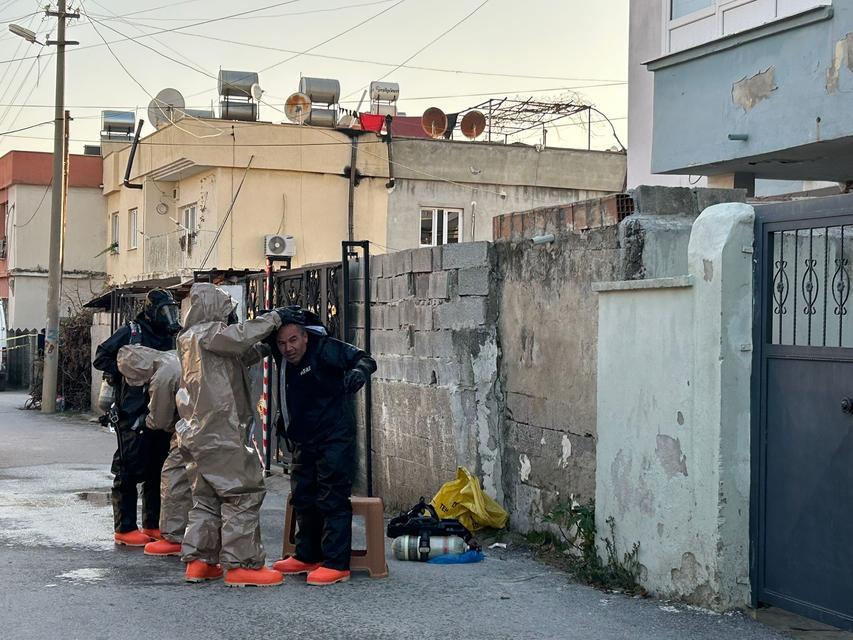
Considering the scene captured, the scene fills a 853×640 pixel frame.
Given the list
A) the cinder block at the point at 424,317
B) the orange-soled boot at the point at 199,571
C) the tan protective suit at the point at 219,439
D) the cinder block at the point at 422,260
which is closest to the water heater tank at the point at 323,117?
the cinder block at the point at 422,260

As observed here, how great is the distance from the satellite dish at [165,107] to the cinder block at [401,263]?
18791 mm

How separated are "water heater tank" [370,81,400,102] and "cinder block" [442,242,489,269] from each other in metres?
20.4

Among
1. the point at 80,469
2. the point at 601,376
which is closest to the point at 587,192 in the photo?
the point at 80,469

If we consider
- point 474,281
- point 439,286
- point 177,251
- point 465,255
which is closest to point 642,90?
point 439,286

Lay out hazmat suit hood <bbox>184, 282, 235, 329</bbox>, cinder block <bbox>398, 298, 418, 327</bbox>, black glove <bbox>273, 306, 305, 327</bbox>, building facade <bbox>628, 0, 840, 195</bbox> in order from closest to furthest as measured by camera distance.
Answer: black glove <bbox>273, 306, 305, 327</bbox>
hazmat suit hood <bbox>184, 282, 235, 329</bbox>
cinder block <bbox>398, 298, 418, 327</bbox>
building facade <bbox>628, 0, 840, 195</bbox>

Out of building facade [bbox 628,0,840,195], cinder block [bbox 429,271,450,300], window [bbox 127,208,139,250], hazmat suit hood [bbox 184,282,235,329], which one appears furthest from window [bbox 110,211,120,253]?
hazmat suit hood [bbox 184,282,235,329]

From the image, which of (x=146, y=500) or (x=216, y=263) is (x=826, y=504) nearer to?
(x=146, y=500)

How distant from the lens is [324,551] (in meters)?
7.12

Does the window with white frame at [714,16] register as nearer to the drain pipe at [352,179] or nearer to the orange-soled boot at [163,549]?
the orange-soled boot at [163,549]

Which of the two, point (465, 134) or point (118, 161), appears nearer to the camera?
point (465, 134)

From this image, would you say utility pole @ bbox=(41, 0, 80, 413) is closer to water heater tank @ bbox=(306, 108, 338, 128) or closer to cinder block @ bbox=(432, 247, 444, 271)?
water heater tank @ bbox=(306, 108, 338, 128)

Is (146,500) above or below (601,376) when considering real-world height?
below

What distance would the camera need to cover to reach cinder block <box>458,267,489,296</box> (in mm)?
8852

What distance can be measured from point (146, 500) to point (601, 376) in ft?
11.7
